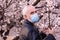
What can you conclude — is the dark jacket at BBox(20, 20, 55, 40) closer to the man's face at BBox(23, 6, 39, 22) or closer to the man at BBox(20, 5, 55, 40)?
the man at BBox(20, 5, 55, 40)

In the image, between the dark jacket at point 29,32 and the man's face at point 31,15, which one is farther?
the dark jacket at point 29,32

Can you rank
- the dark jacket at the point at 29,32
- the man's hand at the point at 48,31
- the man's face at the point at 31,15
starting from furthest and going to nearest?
the man's hand at the point at 48,31 → the dark jacket at the point at 29,32 → the man's face at the point at 31,15

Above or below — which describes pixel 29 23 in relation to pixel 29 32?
above

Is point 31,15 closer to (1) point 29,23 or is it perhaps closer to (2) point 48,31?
(1) point 29,23

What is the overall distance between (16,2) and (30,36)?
1.71m

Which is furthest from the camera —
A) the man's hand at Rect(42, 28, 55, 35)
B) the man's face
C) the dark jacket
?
the man's hand at Rect(42, 28, 55, 35)

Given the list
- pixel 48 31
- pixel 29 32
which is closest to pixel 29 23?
pixel 29 32

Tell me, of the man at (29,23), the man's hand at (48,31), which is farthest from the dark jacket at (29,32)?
the man's hand at (48,31)

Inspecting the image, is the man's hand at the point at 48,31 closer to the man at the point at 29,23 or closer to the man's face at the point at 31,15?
the man at the point at 29,23

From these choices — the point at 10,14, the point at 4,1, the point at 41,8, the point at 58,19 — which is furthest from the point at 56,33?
the point at 4,1

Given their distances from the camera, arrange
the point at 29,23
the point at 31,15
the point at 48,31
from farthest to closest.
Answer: the point at 48,31 < the point at 29,23 < the point at 31,15

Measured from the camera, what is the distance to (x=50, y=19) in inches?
207

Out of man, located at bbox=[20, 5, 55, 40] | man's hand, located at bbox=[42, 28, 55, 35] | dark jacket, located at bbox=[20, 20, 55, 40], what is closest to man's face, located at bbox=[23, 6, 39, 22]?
man, located at bbox=[20, 5, 55, 40]

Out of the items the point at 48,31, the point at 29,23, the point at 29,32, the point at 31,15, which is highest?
the point at 31,15
